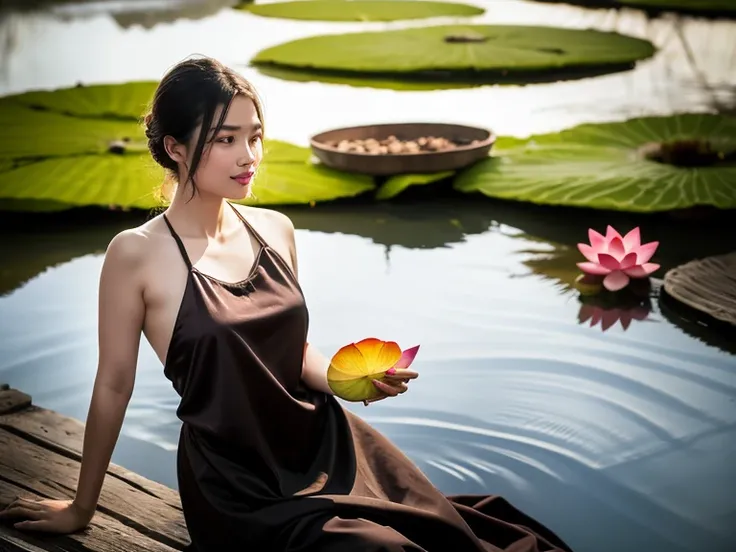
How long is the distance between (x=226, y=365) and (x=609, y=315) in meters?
1.49

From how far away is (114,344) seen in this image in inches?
49.5

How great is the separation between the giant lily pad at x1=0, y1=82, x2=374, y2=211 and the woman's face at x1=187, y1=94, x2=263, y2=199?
1.82 metres

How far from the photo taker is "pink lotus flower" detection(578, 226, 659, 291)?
102 inches

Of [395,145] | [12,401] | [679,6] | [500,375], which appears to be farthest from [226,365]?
[679,6]

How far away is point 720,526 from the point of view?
1658 millimetres

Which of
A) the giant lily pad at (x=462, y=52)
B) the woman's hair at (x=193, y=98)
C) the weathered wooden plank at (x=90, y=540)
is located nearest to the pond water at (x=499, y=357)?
the weathered wooden plank at (x=90, y=540)

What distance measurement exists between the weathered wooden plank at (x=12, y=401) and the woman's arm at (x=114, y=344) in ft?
1.73

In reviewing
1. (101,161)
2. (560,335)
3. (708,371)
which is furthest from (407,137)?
(708,371)

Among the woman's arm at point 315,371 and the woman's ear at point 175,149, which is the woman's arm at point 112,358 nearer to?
the woman's ear at point 175,149

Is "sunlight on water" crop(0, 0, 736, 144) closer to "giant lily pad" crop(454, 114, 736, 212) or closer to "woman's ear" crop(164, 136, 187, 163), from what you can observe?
"giant lily pad" crop(454, 114, 736, 212)

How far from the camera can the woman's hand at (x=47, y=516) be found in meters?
1.36

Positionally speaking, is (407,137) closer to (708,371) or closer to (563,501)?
(708,371)

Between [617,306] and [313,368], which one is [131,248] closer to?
[313,368]

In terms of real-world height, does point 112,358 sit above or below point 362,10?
below
